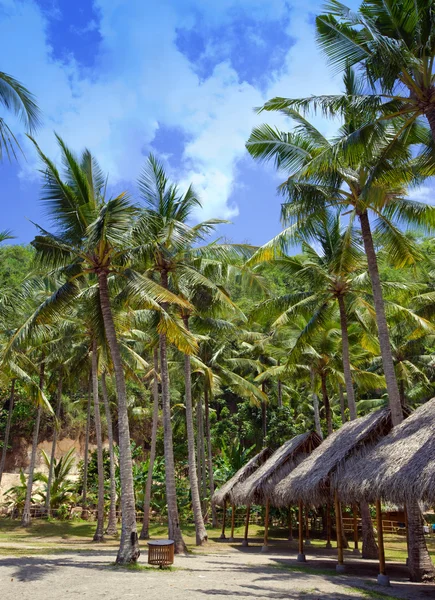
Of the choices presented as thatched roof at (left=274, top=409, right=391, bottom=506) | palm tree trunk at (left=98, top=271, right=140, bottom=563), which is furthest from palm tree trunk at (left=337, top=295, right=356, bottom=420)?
palm tree trunk at (left=98, top=271, right=140, bottom=563)

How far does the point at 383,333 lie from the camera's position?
1212cm

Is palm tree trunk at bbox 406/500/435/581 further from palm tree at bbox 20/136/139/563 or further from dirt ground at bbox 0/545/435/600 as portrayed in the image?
palm tree at bbox 20/136/139/563

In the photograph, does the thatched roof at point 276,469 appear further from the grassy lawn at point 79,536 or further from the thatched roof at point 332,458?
the thatched roof at point 332,458

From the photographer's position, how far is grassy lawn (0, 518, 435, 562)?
16.8 metres

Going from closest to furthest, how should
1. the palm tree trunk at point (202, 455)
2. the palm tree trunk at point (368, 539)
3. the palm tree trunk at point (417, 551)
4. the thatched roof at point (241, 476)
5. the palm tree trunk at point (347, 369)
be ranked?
the palm tree trunk at point (417, 551)
the palm tree trunk at point (368, 539)
the palm tree trunk at point (347, 369)
the thatched roof at point (241, 476)
the palm tree trunk at point (202, 455)

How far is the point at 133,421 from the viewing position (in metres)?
37.4

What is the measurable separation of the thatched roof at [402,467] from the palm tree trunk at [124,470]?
15.2ft

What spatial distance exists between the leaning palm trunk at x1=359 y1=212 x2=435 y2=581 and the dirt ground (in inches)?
20.4

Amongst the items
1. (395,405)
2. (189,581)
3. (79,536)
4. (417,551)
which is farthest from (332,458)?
(79,536)

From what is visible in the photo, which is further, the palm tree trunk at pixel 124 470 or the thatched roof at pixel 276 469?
the thatched roof at pixel 276 469

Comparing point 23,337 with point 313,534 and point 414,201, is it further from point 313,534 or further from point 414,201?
point 313,534

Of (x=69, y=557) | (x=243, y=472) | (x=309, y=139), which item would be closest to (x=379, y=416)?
(x=309, y=139)

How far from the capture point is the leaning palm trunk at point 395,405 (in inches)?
412

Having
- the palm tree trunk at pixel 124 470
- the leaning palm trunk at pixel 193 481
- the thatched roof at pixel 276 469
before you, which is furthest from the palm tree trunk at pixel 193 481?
the palm tree trunk at pixel 124 470
